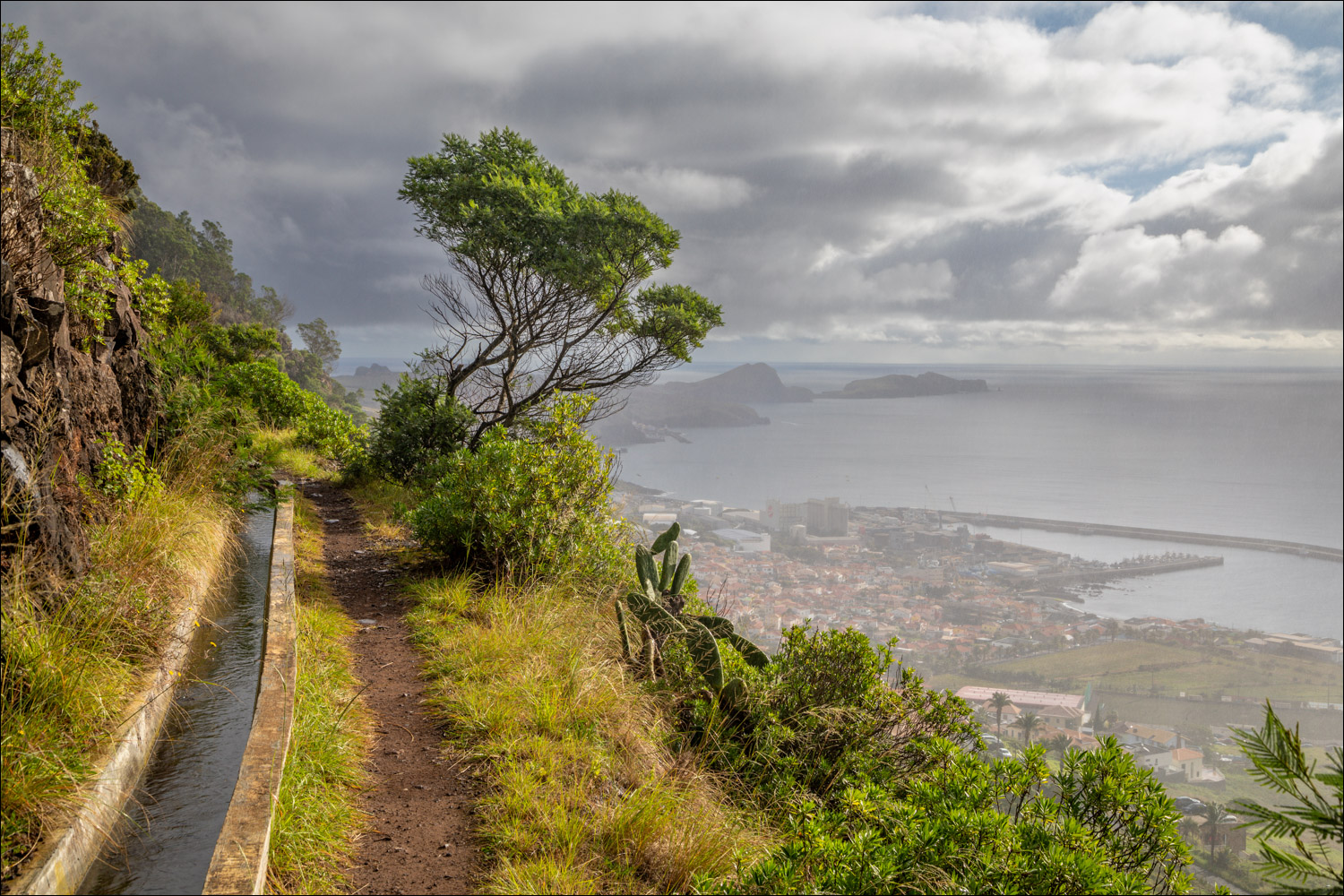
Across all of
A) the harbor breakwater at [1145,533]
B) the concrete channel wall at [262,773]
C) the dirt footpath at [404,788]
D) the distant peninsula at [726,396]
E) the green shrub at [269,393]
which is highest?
the distant peninsula at [726,396]

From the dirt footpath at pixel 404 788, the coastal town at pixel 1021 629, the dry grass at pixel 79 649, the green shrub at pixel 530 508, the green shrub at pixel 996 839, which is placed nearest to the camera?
the green shrub at pixel 996 839

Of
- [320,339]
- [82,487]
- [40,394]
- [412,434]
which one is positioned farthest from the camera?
[320,339]

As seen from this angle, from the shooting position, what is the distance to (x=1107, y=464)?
120m

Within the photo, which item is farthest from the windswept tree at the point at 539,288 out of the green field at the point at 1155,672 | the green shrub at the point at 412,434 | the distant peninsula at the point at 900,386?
the distant peninsula at the point at 900,386

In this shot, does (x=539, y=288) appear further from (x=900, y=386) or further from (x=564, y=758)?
(x=900, y=386)

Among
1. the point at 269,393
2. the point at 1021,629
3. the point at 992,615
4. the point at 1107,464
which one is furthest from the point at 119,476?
the point at 1107,464

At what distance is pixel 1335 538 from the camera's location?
88.0 metres

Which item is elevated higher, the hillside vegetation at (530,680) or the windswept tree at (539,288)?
the windswept tree at (539,288)

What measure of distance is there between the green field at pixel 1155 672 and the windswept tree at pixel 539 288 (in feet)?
72.1

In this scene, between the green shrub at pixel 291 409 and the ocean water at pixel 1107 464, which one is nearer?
the green shrub at pixel 291 409

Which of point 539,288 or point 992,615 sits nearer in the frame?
point 539,288

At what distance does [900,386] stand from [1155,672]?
92469mm

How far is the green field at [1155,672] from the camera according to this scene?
30.9 meters

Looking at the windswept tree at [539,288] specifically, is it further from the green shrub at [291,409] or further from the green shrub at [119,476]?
the green shrub at [119,476]
